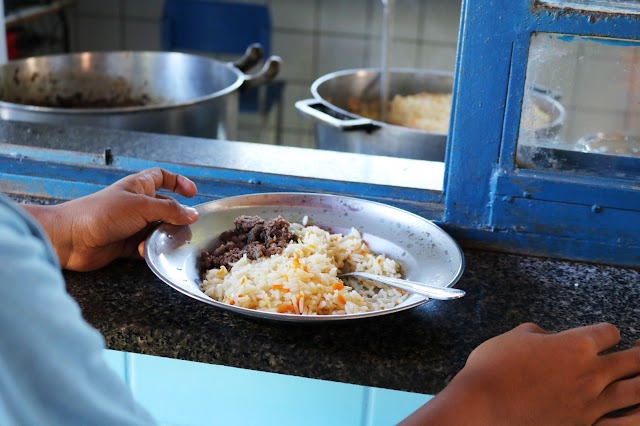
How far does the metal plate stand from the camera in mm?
1362

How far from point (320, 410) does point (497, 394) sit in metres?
0.64

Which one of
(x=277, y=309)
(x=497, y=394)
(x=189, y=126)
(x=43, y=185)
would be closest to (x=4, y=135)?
(x=43, y=185)

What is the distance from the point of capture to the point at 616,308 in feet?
4.64

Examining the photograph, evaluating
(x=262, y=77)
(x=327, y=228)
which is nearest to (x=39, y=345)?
(x=327, y=228)

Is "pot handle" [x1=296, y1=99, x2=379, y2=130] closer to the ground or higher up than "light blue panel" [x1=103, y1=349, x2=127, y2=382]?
higher up

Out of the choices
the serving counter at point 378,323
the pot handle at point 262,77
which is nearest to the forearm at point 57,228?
the serving counter at point 378,323

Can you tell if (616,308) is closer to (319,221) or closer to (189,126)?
(319,221)

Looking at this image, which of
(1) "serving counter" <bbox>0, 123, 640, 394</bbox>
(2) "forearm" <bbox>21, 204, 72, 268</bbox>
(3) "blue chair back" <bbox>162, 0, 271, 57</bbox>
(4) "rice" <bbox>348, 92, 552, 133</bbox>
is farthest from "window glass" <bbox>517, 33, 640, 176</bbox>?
(3) "blue chair back" <bbox>162, 0, 271, 57</bbox>

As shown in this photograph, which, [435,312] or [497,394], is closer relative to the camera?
[497,394]

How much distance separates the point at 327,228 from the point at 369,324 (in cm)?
28

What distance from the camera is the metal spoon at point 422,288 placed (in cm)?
124

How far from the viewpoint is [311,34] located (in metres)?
4.89

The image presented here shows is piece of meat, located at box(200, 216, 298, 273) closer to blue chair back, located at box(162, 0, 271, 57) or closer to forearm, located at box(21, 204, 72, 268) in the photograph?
forearm, located at box(21, 204, 72, 268)

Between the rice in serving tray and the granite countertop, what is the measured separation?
0.14 ft
